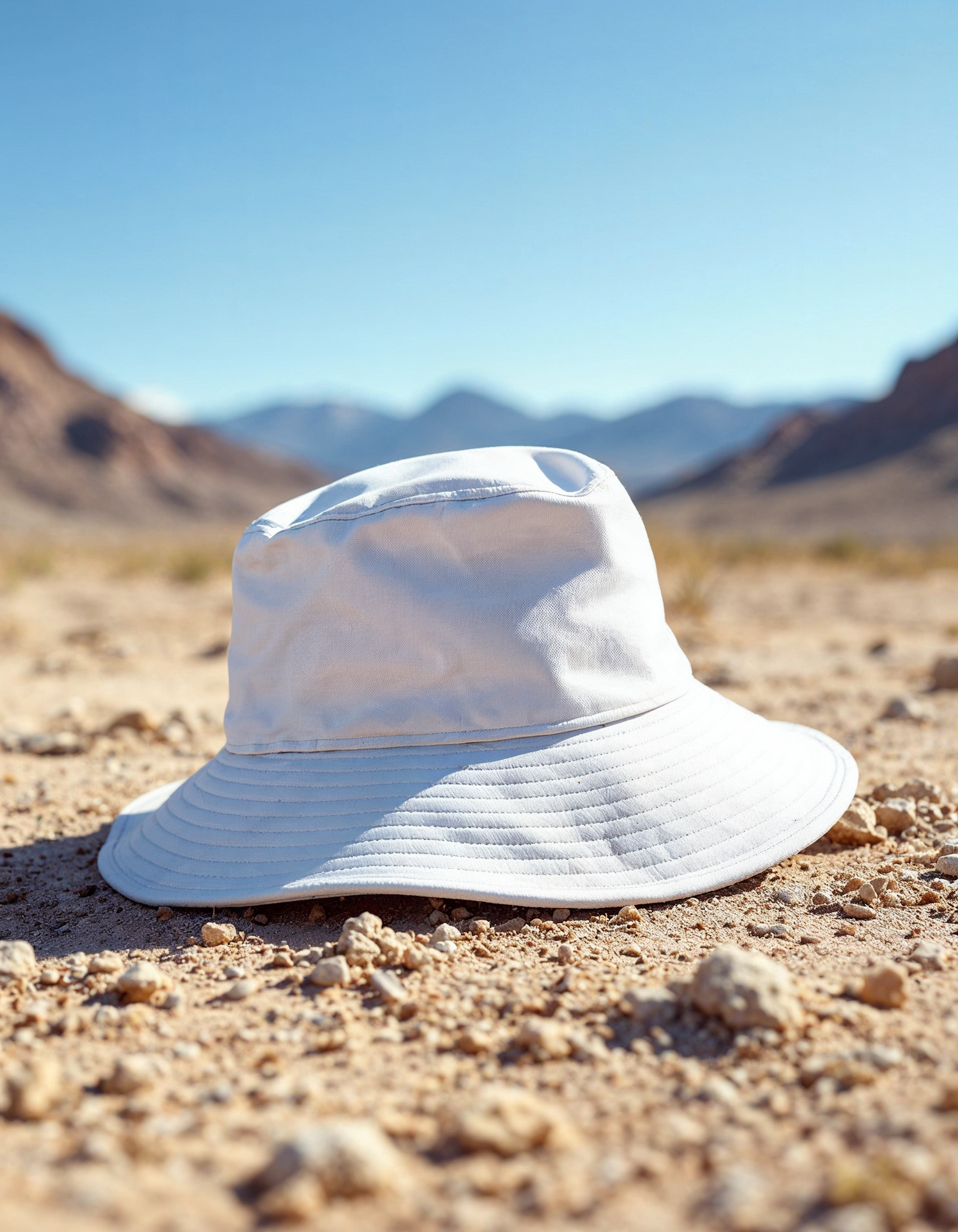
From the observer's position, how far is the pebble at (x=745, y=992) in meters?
1.38

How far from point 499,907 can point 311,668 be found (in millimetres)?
595

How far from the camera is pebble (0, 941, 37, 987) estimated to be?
1699 millimetres

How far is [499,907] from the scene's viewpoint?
1952 mm

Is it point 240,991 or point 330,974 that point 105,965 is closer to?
point 240,991

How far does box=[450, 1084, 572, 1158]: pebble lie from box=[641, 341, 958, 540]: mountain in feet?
97.8

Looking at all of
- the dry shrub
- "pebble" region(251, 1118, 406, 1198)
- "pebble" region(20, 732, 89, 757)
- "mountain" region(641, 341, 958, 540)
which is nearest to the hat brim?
"pebble" region(251, 1118, 406, 1198)

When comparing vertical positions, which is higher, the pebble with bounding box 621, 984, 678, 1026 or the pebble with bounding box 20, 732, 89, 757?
the pebble with bounding box 621, 984, 678, 1026

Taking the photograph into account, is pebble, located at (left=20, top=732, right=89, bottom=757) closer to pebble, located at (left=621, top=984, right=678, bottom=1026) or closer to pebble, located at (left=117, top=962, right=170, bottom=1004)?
pebble, located at (left=117, top=962, right=170, bottom=1004)

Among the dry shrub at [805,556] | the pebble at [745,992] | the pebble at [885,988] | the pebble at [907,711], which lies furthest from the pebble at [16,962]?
the dry shrub at [805,556]

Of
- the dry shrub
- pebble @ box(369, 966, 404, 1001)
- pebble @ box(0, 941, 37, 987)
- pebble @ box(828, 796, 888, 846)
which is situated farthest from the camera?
the dry shrub

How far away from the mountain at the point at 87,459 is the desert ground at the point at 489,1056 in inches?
1955

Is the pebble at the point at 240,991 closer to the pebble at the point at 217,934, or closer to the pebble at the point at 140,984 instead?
the pebble at the point at 140,984

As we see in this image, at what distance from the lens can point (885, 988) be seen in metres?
1.47

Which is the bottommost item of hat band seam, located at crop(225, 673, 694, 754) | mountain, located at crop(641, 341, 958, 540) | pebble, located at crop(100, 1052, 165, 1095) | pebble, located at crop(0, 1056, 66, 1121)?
mountain, located at crop(641, 341, 958, 540)
